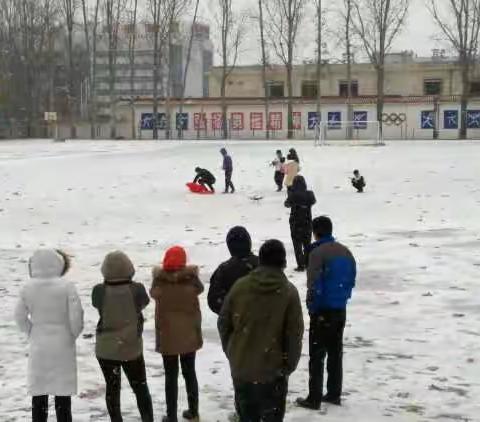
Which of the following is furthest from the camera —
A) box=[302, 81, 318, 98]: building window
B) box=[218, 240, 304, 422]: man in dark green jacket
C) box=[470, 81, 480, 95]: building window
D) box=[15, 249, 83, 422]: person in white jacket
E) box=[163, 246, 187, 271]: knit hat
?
box=[302, 81, 318, 98]: building window

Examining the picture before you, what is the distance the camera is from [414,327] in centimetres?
837

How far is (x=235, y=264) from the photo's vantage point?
17.4 feet

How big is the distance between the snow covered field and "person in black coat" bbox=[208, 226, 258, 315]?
1.06 metres

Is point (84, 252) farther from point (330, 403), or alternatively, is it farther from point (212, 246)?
point (330, 403)

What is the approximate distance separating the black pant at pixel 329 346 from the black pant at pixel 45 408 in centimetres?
186

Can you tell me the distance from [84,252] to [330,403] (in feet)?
28.3

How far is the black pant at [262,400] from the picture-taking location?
4.43 metres

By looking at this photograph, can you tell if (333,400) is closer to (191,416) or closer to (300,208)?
(191,416)

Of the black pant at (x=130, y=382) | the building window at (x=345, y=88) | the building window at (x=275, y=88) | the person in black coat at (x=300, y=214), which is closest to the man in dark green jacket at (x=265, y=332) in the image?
the black pant at (x=130, y=382)

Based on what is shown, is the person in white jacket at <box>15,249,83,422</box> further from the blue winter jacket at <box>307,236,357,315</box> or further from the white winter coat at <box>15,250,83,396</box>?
the blue winter jacket at <box>307,236,357,315</box>

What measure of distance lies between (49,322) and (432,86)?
196ft

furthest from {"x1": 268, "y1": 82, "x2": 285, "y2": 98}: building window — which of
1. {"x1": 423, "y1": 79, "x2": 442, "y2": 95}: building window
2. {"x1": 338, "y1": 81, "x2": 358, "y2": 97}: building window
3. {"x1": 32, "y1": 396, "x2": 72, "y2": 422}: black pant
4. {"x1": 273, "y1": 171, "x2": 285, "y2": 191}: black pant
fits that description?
{"x1": 32, "y1": 396, "x2": 72, "y2": 422}: black pant

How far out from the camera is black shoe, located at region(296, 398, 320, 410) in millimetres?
5938

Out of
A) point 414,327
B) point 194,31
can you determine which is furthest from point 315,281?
point 194,31
